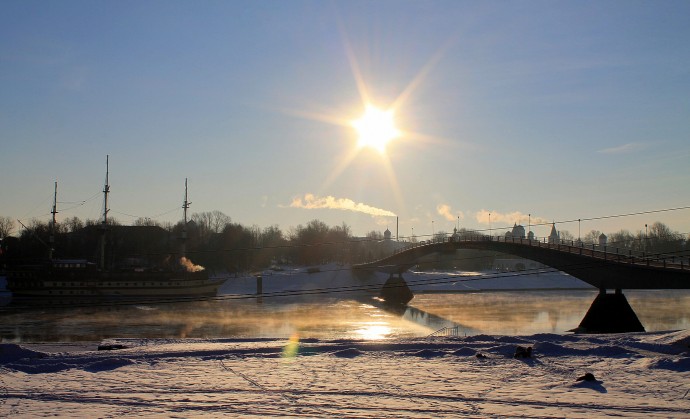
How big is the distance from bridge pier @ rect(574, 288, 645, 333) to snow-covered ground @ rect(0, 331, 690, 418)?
44.0ft

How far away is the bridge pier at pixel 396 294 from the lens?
65.7 metres

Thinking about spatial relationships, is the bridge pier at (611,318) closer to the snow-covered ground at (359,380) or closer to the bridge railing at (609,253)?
the bridge railing at (609,253)

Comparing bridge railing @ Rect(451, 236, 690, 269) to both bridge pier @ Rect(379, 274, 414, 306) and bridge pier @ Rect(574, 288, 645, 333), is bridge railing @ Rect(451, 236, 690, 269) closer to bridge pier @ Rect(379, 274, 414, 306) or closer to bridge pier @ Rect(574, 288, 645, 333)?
bridge pier @ Rect(574, 288, 645, 333)

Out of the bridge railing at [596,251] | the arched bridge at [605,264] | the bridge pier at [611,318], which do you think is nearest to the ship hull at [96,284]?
the bridge railing at [596,251]

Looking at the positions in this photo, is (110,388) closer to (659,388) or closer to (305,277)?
(659,388)

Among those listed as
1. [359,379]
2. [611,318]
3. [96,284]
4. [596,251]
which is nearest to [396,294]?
[596,251]

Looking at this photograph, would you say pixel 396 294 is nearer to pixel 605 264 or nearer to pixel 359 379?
pixel 605 264

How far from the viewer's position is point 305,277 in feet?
288

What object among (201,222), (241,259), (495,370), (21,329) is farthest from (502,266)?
(495,370)

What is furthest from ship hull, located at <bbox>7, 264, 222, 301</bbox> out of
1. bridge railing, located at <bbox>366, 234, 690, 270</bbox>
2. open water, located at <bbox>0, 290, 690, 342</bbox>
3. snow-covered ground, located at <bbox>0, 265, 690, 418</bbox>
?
snow-covered ground, located at <bbox>0, 265, 690, 418</bbox>

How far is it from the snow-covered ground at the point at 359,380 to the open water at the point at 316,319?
1262cm

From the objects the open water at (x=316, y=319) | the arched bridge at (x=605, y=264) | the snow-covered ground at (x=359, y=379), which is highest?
the arched bridge at (x=605, y=264)

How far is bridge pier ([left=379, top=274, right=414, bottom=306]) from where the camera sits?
6569cm

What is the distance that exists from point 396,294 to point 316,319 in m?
24.8
